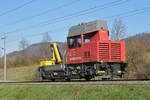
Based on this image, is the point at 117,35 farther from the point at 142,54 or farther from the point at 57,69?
the point at 57,69

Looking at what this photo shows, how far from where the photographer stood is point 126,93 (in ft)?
29.1

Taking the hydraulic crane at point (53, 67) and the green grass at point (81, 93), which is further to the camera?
the hydraulic crane at point (53, 67)

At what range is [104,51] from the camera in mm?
16031

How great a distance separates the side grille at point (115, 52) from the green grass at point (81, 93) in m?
5.51

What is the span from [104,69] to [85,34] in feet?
9.95

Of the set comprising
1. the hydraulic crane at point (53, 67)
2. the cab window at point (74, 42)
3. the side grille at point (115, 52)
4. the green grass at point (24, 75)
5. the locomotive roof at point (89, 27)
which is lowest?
the green grass at point (24, 75)

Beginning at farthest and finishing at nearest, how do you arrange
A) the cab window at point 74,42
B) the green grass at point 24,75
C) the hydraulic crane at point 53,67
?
1. the green grass at point 24,75
2. the hydraulic crane at point 53,67
3. the cab window at point 74,42

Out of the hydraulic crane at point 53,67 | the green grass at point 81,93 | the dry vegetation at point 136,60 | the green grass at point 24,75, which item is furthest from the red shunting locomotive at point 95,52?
the green grass at point 24,75

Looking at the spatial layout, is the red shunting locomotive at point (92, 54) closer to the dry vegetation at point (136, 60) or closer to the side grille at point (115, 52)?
the side grille at point (115, 52)

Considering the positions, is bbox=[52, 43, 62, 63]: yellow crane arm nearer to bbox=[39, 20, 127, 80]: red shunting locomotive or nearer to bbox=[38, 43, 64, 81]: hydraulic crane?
bbox=[38, 43, 64, 81]: hydraulic crane

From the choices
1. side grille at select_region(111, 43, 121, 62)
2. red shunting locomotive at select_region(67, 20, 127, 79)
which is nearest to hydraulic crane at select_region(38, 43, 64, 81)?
red shunting locomotive at select_region(67, 20, 127, 79)

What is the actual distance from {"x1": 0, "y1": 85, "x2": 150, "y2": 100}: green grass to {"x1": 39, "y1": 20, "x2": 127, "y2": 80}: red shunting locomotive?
407 cm

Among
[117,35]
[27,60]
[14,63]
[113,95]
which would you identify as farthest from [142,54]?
[14,63]

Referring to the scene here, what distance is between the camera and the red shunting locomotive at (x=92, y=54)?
624 inches
